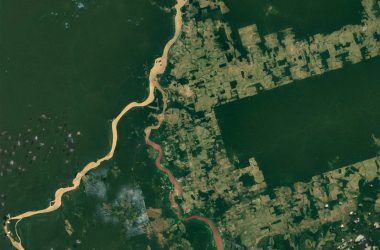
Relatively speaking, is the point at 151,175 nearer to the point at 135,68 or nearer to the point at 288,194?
the point at 135,68

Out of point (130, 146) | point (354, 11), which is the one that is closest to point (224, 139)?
point (130, 146)

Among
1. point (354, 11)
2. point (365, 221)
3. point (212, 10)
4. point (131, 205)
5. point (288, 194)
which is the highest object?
point (212, 10)

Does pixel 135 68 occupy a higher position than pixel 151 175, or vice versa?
pixel 135 68

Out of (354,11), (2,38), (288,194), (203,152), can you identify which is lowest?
(288,194)

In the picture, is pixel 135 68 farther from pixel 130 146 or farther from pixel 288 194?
pixel 288 194

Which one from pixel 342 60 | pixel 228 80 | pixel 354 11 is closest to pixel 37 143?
pixel 228 80

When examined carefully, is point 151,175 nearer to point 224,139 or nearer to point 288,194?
point 224,139

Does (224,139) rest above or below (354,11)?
below
